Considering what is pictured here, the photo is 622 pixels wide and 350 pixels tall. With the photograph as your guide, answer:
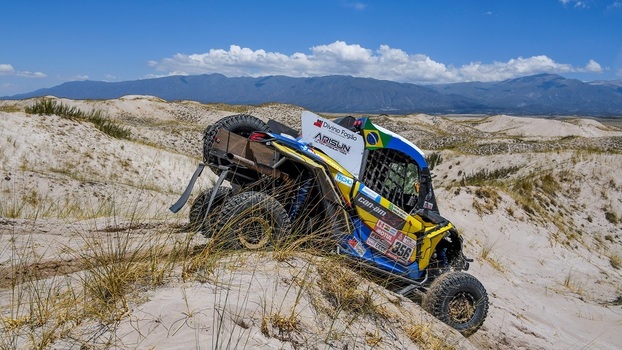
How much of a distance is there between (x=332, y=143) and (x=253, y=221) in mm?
1631

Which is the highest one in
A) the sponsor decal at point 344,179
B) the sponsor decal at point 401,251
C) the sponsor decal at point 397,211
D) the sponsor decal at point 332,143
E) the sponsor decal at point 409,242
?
the sponsor decal at point 332,143

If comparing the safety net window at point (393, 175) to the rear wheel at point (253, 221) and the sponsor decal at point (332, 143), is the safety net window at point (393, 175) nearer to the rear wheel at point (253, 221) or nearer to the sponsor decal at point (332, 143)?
the sponsor decal at point (332, 143)

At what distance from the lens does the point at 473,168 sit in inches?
876

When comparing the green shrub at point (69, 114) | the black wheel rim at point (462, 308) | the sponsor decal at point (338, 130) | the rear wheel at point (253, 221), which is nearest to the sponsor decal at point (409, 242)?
the black wheel rim at point (462, 308)

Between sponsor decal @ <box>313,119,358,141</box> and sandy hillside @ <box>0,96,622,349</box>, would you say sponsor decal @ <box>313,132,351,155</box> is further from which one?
sandy hillside @ <box>0,96,622,349</box>

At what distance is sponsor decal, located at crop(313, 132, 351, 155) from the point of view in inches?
211

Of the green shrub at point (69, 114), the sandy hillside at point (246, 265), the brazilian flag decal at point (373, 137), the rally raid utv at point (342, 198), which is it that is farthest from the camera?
the green shrub at point (69, 114)

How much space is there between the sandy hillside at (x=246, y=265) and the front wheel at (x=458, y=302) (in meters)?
0.25

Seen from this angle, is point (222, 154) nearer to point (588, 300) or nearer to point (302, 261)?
point (302, 261)

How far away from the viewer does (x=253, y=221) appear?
4.34 metres

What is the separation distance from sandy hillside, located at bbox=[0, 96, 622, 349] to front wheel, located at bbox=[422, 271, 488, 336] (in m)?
0.25

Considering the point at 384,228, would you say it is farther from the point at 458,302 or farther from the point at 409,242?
the point at 458,302

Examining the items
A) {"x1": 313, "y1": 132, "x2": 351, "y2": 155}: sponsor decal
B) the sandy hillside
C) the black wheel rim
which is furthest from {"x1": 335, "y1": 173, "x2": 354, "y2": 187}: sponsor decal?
the black wheel rim

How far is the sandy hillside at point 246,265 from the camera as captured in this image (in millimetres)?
2764
